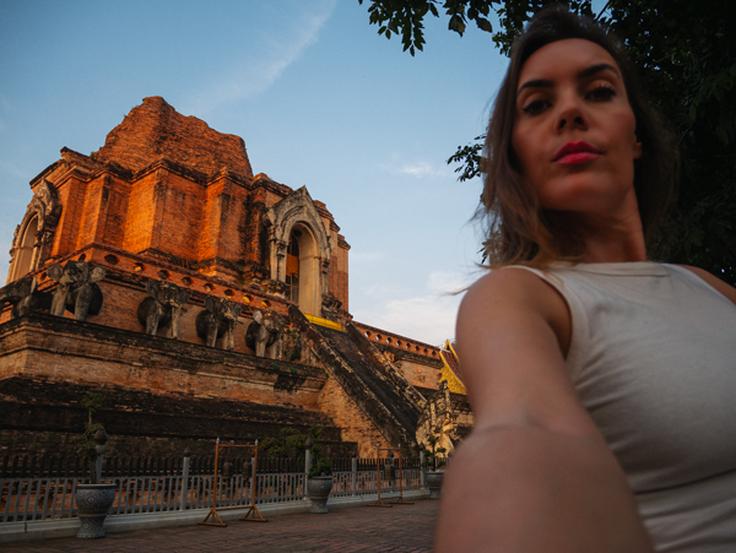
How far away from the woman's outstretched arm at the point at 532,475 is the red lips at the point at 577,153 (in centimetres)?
50

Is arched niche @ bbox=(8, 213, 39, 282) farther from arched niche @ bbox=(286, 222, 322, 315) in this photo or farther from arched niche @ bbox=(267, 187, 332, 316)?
arched niche @ bbox=(286, 222, 322, 315)

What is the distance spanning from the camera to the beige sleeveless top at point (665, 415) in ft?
2.28

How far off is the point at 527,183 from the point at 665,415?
540 mm

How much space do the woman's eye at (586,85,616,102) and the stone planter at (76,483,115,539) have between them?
772cm

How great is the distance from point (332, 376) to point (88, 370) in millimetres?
6728

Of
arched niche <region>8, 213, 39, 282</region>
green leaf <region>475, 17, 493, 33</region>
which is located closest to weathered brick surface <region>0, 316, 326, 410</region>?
green leaf <region>475, 17, 493, 33</region>

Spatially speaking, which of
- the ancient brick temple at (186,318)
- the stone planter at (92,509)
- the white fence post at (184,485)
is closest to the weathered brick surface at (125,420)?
the ancient brick temple at (186,318)

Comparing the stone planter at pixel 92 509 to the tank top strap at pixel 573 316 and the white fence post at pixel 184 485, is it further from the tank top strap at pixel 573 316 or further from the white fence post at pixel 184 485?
the tank top strap at pixel 573 316

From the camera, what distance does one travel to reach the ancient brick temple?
1064 cm

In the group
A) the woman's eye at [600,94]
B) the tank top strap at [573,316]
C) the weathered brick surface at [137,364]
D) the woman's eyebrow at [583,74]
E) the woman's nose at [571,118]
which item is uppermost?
the weathered brick surface at [137,364]

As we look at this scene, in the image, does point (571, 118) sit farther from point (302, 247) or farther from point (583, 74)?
point (302, 247)

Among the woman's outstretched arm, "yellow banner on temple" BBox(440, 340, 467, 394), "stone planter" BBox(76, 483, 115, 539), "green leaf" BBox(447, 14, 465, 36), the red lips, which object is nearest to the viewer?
the woman's outstretched arm

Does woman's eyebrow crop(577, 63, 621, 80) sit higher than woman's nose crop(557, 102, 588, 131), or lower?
higher

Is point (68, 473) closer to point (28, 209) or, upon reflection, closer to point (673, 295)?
point (673, 295)
